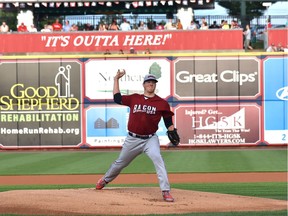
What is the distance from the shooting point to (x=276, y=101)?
93.2 feet

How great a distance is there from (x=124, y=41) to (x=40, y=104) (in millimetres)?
6909

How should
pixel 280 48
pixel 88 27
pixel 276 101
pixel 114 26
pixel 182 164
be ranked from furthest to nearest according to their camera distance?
pixel 88 27 → pixel 114 26 → pixel 280 48 → pixel 276 101 → pixel 182 164

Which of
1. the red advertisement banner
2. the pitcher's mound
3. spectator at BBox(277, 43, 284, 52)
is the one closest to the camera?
the pitcher's mound

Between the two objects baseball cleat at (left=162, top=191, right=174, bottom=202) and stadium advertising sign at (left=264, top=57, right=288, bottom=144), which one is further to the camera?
stadium advertising sign at (left=264, top=57, right=288, bottom=144)

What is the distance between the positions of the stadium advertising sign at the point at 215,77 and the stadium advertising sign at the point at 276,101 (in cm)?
43

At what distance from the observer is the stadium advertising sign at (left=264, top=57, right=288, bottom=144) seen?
28.3 meters

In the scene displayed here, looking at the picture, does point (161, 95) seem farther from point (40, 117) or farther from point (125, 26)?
point (125, 26)

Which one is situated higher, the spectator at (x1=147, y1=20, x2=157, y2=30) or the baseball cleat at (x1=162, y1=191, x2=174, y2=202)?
the spectator at (x1=147, y1=20, x2=157, y2=30)

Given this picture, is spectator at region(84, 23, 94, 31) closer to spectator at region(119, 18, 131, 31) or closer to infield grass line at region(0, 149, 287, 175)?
spectator at region(119, 18, 131, 31)

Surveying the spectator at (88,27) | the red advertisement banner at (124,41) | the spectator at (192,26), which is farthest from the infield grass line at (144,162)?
the spectator at (88,27)

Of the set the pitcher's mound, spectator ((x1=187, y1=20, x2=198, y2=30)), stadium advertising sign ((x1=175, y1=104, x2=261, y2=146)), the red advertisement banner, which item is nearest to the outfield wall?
stadium advertising sign ((x1=175, y1=104, x2=261, y2=146))

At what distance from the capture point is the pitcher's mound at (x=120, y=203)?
10359 mm

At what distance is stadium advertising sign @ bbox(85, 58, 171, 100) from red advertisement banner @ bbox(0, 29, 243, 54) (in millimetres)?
5317

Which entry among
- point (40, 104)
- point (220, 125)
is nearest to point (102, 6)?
point (40, 104)
